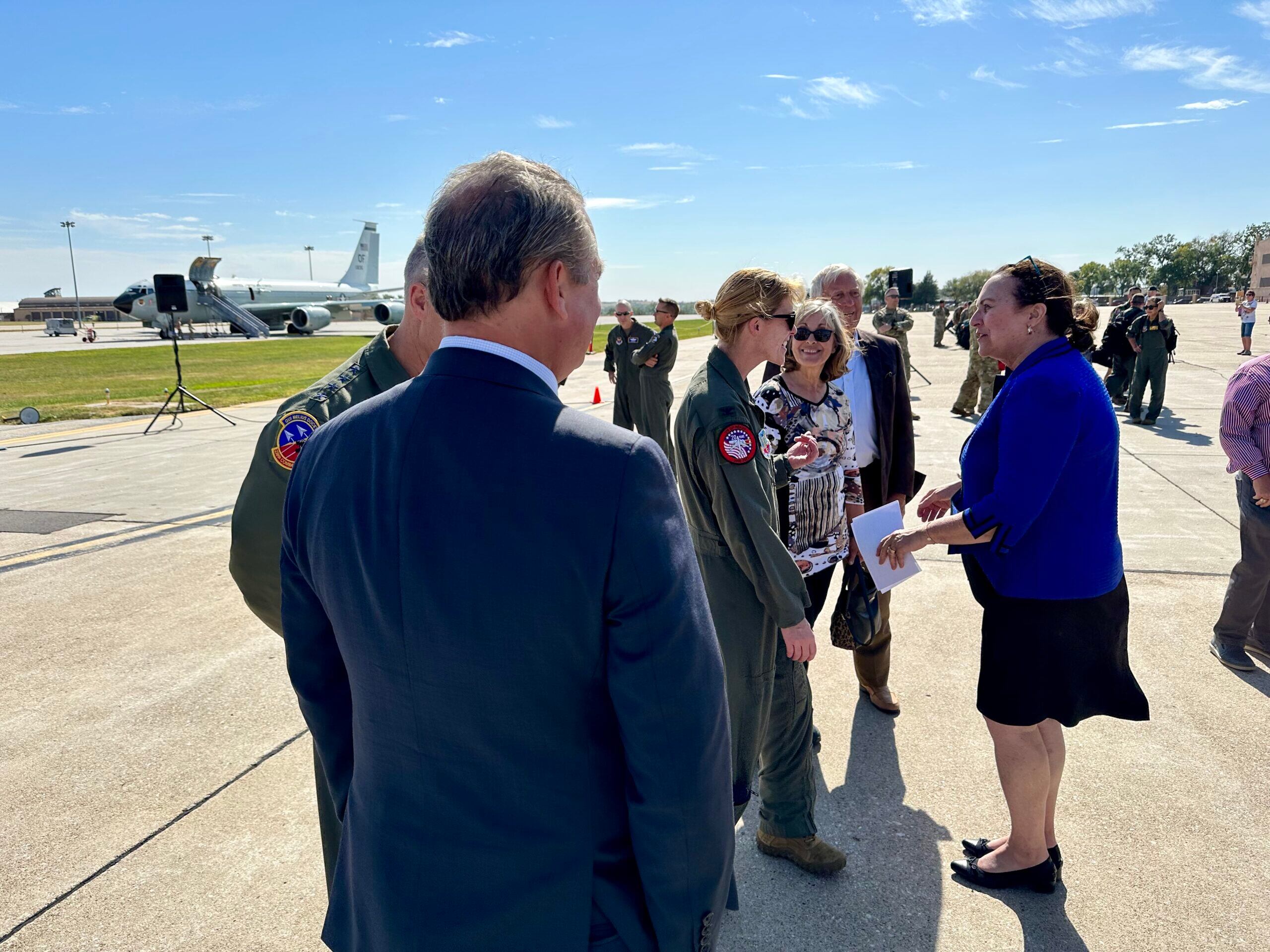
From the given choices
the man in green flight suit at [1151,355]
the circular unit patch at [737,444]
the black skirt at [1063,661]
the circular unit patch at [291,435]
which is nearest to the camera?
the circular unit patch at [291,435]

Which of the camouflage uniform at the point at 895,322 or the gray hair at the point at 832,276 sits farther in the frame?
the camouflage uniform at the point at 895,322

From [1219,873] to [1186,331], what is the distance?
119 feet

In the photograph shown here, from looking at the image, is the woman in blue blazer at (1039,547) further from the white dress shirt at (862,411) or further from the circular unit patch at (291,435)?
the circular unit patch at (291,435)

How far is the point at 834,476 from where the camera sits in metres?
3.14

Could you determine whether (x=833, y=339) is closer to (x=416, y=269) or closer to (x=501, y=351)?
(x=416, y=269)

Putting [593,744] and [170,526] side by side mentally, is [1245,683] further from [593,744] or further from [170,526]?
[170,526]

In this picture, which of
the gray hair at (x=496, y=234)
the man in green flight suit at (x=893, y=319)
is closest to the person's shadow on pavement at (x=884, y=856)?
the gray hair at (x=496, y=234)

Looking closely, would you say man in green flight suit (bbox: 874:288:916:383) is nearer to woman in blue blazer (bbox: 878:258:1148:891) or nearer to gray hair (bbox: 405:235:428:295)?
woman in blue blazer (bbox: 878:258:1148:891)

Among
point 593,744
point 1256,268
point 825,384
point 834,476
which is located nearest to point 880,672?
point 834,476

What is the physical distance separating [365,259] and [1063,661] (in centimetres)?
7450

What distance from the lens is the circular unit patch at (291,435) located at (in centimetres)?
186

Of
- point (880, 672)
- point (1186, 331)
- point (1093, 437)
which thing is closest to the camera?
point (1093, 437)

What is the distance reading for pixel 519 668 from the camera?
3.50 feet

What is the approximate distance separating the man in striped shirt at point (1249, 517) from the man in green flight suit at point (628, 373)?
575 centimetres
